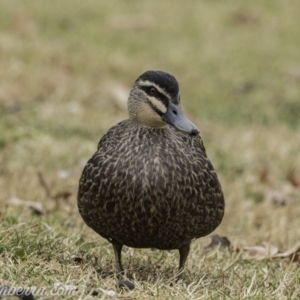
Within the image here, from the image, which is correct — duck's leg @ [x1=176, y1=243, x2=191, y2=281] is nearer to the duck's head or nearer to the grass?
the grass

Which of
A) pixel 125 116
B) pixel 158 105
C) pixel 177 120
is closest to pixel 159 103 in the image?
pixel 158 105

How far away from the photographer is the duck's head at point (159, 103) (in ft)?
14.4

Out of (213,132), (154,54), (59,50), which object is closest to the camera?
(213,132)

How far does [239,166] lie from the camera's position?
28.0ft

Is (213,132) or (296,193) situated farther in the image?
(213,132)

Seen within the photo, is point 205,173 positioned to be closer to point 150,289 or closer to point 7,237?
point 150,289

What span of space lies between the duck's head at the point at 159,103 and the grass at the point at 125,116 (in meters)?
0.81

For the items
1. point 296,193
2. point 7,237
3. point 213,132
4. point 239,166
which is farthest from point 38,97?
point 7,237

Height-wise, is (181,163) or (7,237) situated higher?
(181,163)

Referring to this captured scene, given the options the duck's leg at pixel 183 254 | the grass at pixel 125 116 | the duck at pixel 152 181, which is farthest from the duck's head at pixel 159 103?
the grass at pixel 125 116

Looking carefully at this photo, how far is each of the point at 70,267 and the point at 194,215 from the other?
0.69 metres

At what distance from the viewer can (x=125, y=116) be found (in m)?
10.3

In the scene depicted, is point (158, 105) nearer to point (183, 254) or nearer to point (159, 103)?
point (159, 103)

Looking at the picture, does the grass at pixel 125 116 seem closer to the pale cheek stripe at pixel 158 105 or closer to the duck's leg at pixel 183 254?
the duck's leg at pixel 183 254
